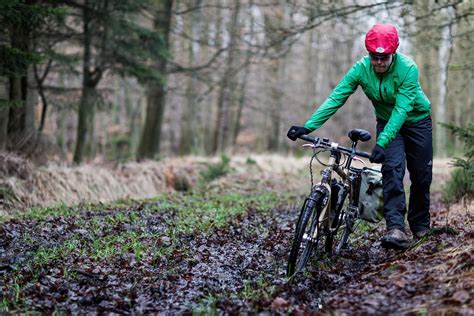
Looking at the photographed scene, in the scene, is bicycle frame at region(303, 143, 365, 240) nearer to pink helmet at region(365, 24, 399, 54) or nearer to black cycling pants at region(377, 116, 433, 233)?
black cycling pants at region(377, 116, 433, 233)

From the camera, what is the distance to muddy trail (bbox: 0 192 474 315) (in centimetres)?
447

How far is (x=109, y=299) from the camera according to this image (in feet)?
16.1

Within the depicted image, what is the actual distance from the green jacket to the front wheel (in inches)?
33.9

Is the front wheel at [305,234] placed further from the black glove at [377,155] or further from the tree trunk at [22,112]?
the tree trunk at [22,112]

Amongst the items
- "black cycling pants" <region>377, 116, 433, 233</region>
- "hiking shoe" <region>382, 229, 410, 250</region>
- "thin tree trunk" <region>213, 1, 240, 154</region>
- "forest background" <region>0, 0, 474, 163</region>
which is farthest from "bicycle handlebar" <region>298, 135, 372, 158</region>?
"thin tree trunk" <region>213, 1, 240, 154</region>

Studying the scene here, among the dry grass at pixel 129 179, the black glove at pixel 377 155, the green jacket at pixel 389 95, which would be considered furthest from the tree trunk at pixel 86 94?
the black glove at pixel 377 155

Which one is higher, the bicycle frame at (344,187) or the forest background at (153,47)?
the forest background at (153,47)

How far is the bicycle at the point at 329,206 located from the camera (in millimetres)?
5277

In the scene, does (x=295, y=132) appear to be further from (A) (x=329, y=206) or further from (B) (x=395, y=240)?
(B) (x=395, y=240)

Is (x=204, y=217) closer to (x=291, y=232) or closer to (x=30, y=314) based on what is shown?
(x=291, y=232)

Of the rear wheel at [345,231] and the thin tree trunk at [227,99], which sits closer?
the rear wheel at [345,231]

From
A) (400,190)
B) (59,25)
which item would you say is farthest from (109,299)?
(59,25)

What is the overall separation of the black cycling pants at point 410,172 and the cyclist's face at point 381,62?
30.4 inches

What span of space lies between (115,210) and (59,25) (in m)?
6.10
